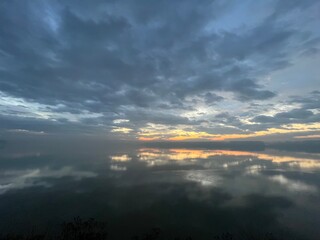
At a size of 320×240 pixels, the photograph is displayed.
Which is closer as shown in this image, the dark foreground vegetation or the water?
the dark foreground vegetation

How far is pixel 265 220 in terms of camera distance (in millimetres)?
40562

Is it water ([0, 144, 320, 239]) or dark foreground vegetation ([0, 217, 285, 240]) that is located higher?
water ([0, 144, 320, 239])

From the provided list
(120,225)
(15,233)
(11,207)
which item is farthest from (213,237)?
(11,207)

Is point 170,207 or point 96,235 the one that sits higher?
point 170,207

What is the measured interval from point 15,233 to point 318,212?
5748 centimetres

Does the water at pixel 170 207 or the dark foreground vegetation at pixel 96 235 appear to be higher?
the water at pixel 170 207

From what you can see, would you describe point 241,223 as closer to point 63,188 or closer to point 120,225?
point 120,225

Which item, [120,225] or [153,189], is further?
[153,189]

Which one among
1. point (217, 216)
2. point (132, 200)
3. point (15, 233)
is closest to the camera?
point (15, 233)

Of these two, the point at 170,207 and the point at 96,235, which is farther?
the point at 170,207

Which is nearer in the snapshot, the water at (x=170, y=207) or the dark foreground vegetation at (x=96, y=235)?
the dark foreground vegetation at (x=96, y=235)

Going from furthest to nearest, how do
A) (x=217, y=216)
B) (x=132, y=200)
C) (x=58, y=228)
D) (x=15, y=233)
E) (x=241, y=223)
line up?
(x=132, y=200), (x=217, y=216), (x=241, y=223), (x=58, y=228), (x=15, y=233)

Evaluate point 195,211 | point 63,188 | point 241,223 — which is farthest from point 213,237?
point 63,188

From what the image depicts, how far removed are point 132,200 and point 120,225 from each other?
1612 cm
